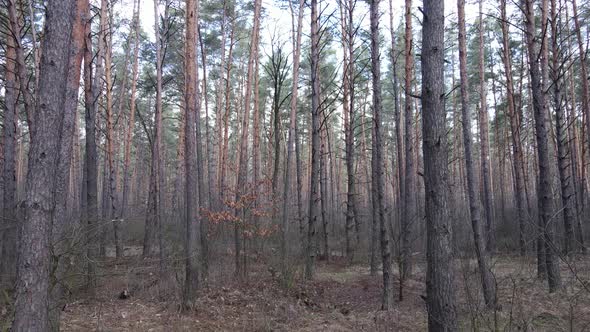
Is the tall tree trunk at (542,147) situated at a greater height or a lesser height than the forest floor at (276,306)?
greater

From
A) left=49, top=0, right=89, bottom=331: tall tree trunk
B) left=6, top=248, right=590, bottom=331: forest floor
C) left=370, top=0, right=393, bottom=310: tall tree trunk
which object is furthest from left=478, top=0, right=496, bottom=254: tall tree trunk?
left=49, top=0, right=89, bottom=331: tall tree trunk

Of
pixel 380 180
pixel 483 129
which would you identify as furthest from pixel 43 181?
pixel 483 129

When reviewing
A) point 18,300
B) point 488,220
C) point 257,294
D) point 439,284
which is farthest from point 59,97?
point 488,220

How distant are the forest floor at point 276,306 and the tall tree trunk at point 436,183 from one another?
145 cm

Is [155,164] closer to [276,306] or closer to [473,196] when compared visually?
[276,306]

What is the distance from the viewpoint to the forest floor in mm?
5844

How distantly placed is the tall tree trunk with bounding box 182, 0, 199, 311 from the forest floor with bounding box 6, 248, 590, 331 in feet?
0.79

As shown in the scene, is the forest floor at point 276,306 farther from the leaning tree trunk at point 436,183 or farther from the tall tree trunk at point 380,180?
the leaning tree trunk at point 436,183

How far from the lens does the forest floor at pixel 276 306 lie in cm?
584

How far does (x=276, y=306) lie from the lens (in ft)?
23.4

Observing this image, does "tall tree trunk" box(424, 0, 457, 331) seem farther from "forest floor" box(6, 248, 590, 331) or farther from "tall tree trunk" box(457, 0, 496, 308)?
"tall tree trunk" box(457, 0, 496, 308)

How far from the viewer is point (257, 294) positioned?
25.3ft

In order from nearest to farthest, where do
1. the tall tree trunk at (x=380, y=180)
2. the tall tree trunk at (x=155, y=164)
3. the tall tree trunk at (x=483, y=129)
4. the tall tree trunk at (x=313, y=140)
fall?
the tall tree trunk at (x=380, y=180) < the tall tree trunk at (x=313, y=140) < the tall tree trunk at (x=483, y=129) < the tall tree trunk at (x=155, y=164)

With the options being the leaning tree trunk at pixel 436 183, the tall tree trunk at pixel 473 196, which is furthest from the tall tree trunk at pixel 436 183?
the tall tree trunk at pixel 473 196
